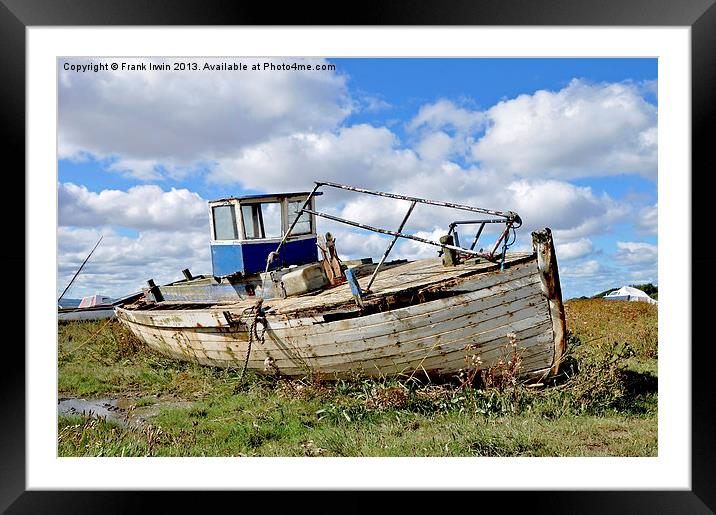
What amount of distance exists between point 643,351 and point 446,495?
2735 millimetres

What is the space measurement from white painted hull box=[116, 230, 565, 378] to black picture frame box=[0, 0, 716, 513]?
1.28m

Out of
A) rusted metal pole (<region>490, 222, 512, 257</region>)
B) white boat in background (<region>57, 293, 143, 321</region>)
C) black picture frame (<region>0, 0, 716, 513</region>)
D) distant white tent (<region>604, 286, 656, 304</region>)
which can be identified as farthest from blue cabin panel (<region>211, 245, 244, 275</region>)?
distant white tent (<region>604, 286, 656, 304</region>)

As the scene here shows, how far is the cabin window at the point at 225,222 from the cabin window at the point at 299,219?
2.95 feet

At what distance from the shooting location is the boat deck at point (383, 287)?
5270mm

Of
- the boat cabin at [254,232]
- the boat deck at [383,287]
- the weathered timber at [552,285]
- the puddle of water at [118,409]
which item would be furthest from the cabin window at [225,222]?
the weathered timber at [552,285]

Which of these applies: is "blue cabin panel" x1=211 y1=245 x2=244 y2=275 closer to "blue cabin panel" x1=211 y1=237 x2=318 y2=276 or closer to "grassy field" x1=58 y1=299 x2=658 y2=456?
"blue cabin panel" x1=211 y1=237 x2=318 y2=276

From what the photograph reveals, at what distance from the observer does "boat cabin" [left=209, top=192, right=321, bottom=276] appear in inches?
301

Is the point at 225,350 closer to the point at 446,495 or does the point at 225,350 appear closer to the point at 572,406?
the point at 446,495
